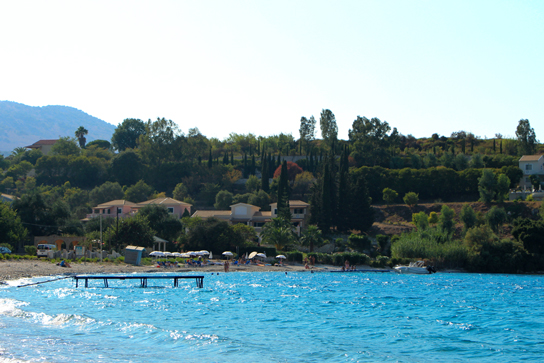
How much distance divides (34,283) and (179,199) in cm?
6577

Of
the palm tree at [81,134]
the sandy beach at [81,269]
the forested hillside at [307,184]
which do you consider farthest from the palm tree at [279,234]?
the palm tree at [81,134]

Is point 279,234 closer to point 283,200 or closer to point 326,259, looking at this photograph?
point 326,259

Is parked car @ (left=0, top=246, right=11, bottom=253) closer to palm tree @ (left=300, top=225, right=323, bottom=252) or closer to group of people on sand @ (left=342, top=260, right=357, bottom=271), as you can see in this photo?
palm tree @ (left=300, top=225, right=323, bottom=252)

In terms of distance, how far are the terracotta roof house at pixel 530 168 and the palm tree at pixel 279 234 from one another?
47.2 metres

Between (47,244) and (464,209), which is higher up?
(464,209)

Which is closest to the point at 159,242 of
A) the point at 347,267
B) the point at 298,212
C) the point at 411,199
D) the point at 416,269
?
the point at 347,267

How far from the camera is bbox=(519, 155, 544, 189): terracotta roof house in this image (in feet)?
301

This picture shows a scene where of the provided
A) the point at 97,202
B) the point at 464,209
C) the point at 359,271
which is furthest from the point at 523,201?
the point at 97,202

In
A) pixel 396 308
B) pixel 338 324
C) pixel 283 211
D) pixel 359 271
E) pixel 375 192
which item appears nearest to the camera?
pixel 338 324

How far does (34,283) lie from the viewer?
36.8 m

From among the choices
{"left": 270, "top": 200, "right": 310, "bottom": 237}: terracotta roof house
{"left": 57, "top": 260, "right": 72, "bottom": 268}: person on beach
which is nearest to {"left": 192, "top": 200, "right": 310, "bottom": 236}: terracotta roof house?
{"left": 270, "top": 200, "right": 310, "bottom": 237}: terracotta roof house

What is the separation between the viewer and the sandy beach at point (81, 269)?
140ft

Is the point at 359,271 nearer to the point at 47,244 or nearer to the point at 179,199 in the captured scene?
the point at 47,244

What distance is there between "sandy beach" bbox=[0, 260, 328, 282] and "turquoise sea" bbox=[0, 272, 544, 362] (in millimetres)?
1843
